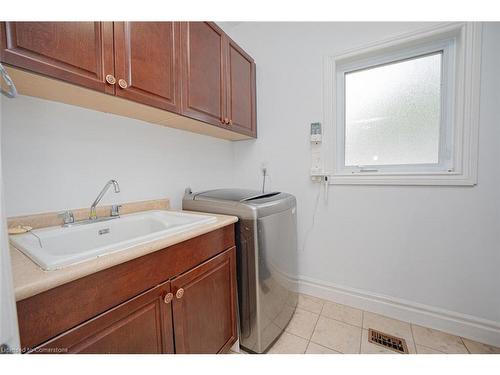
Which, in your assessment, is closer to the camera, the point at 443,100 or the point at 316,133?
the point at 443,100

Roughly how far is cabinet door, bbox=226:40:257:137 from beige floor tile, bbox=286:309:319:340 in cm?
151

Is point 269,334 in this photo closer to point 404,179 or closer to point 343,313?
point 343,313

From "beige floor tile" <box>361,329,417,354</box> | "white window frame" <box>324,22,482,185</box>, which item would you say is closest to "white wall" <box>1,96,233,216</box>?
"white window frame" <box>324,22,482,185</box>

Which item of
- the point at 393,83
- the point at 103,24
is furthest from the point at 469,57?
the point at 103,24

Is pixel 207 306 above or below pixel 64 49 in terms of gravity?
below

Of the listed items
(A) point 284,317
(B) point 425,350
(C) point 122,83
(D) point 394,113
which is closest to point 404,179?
(D) point 394,113

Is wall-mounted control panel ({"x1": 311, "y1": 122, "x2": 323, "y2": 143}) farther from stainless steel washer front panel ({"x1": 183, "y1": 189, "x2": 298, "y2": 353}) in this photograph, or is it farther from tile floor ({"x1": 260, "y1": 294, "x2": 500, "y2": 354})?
tile floor ({"x1": 260, "y1": 294, "x2": 500, "y2": 354})

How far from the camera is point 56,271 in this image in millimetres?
536

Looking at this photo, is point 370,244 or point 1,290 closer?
point 1,290

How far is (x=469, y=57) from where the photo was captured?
4.03ft

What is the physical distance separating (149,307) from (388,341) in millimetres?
1452

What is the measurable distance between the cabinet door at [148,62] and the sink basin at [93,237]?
25.0 inches
